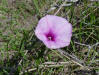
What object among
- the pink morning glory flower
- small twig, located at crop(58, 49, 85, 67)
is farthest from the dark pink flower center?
small twig, located at crop(58, 49, 85, 67)

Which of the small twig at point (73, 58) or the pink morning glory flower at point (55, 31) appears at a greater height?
the pink morning glory flower at point (55, 31)

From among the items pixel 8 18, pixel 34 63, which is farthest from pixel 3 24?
pixel 34 63

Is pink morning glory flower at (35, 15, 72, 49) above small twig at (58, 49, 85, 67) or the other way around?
above

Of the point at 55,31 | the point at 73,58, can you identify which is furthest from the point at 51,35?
the point at 73,58

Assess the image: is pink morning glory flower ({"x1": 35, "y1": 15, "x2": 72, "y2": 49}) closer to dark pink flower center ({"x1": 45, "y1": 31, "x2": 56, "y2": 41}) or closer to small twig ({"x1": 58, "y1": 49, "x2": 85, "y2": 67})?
dark pink flower center ({"x1": 45, "y1": 31, "x2": 56, "y2": 41})

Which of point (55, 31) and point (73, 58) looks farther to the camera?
point (73, 58)

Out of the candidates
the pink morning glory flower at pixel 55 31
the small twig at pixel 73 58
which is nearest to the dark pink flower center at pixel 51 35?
the pink morning glory flower at pixel 55 31

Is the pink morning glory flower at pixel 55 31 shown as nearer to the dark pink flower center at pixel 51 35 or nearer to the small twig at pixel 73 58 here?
the dark pink flower center at pixel 51 35

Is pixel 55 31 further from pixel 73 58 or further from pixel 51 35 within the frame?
pixel 73 58

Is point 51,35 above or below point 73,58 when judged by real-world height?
above
